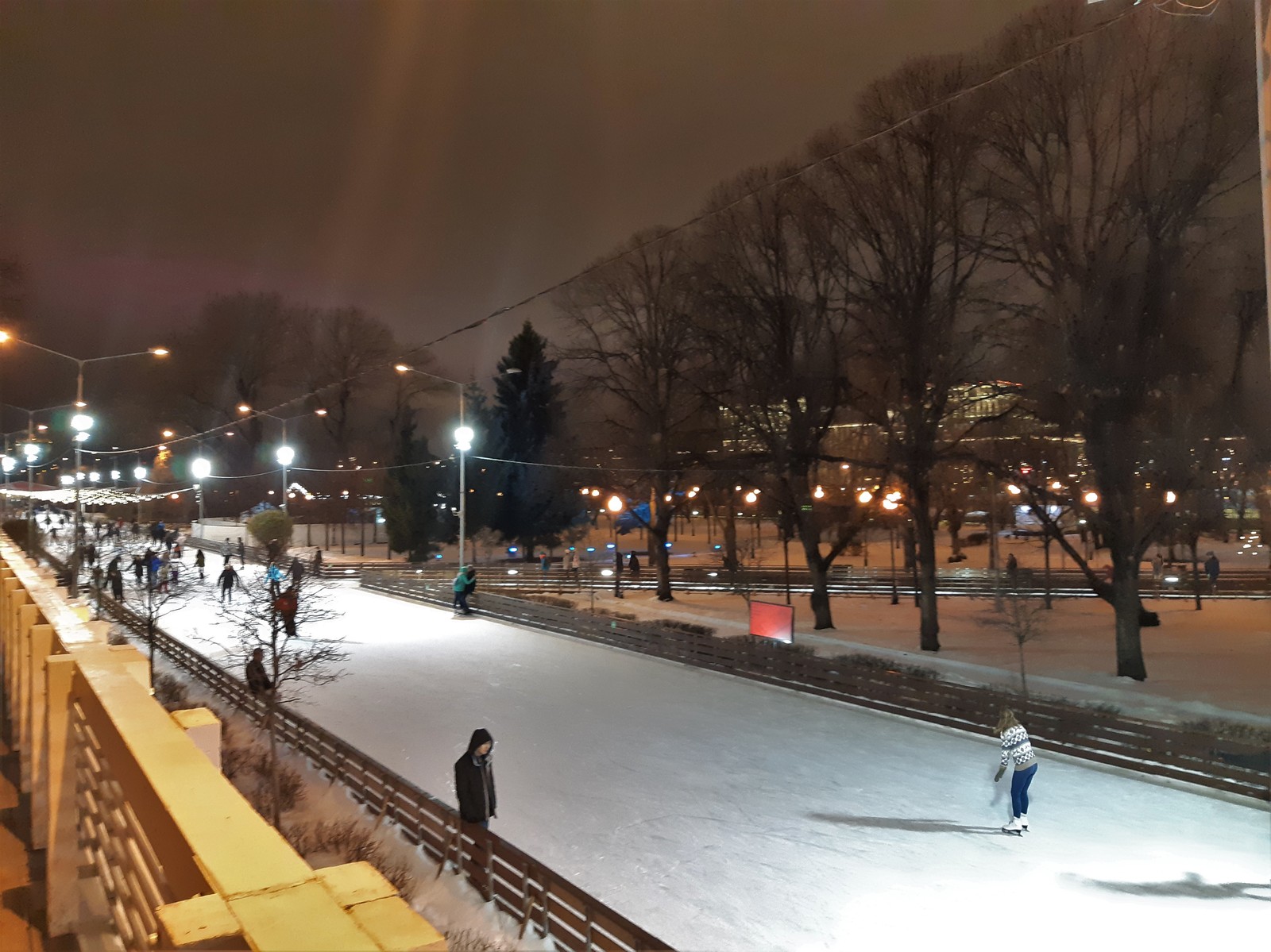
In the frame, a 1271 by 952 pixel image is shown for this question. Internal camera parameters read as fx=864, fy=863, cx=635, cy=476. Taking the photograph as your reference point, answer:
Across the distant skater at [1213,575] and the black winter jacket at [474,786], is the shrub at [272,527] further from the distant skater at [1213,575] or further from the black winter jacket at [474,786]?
the distant skater at [1213,575]

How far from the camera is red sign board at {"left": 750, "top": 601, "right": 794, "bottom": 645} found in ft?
65.3

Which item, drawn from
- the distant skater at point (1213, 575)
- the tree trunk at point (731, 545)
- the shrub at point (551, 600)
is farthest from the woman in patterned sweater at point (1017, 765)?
the distant skater at point (1213, 575)

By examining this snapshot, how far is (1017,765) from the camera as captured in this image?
408 inches

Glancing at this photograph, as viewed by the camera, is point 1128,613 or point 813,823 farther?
point 1128,613

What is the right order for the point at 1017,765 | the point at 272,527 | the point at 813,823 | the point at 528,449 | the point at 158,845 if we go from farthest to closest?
1. the point at 528,449
2. the point at 272,527
3. the point at 813,823
4. the point at 1017,765
5. the point at 158,845

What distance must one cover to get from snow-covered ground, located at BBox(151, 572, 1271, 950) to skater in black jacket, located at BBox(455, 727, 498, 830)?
124 cm

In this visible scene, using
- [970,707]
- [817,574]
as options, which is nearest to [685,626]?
[817,574]

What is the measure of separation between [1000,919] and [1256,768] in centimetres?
662

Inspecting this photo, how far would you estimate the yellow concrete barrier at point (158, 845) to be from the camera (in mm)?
1710

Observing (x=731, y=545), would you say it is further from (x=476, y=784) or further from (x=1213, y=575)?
(x=476, y=784)

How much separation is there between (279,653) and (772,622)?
1085 cm

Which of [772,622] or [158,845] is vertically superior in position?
[158,845]

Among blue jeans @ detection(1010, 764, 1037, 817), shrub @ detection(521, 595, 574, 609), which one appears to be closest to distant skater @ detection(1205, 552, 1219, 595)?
shrub @ detection(521, 595, 574, 609)

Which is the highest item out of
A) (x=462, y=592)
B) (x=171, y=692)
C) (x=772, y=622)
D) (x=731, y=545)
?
(x=731, y=545)
